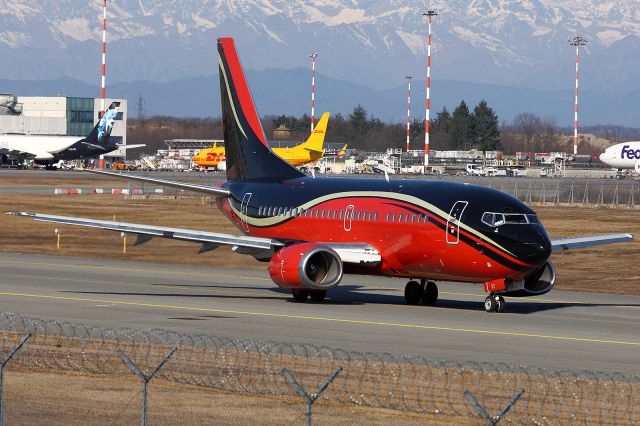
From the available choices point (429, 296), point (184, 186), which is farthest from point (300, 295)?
point (184, 186)

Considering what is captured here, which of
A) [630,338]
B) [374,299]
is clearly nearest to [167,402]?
[630,338]

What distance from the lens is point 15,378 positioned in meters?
23.8

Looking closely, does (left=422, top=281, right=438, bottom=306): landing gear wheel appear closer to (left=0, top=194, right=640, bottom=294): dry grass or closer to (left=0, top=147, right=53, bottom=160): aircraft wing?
(left=0, top=194, right=640, bottom=294): dry grass

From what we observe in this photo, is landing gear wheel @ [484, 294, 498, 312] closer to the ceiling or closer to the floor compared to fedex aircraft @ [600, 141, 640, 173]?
closer to the floor

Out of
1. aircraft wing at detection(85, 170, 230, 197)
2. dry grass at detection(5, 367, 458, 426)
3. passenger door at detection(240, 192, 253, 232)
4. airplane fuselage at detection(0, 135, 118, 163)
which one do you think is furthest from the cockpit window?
airplane fuselage at detection(0, 135, 118, 163)

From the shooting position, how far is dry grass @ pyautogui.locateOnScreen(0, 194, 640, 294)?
5803cm

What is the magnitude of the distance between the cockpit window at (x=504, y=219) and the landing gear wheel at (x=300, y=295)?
7047 mm

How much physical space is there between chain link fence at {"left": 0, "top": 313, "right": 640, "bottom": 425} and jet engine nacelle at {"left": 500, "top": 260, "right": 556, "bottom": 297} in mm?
11344

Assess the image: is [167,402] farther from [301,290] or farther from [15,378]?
[301,290]

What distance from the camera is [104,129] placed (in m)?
171

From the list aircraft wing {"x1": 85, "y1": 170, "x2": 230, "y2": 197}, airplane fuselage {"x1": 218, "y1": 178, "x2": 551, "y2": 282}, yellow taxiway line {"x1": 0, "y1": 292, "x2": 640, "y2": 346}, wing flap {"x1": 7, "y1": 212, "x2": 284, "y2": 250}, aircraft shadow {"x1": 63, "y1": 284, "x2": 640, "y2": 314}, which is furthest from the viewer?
aircraft wing {"x1": 85, "y1": 170, "x2": 230, "y2": 197}

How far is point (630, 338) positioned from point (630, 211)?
66.4 m

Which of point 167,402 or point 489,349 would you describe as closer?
point 167,402

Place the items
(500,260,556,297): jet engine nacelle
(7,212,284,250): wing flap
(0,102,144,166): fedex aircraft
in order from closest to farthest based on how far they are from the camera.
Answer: (500,260,556,297): jet engine nacelle < (7,212,284,250): wing flap < (0,102,144,166): fedex aircraft
